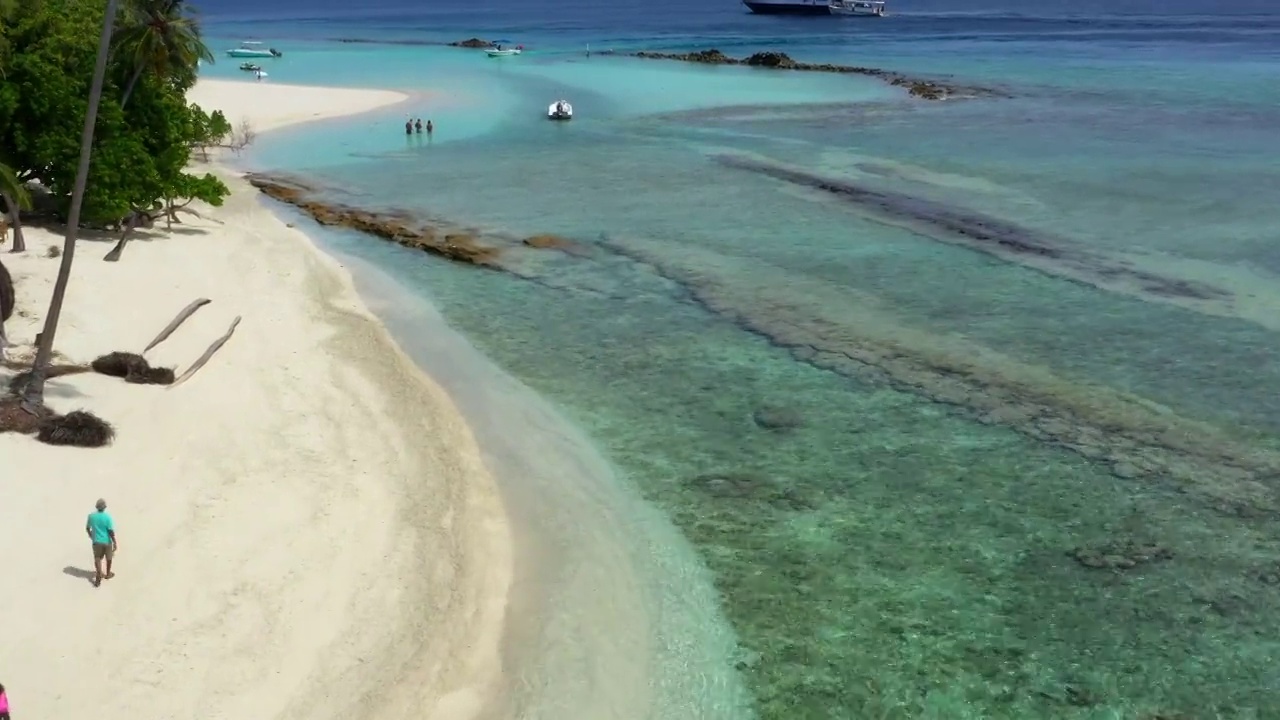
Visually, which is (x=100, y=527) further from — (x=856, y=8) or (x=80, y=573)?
(x=856, y=8)

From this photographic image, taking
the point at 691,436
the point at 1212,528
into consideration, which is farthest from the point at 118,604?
the point at 1212,528

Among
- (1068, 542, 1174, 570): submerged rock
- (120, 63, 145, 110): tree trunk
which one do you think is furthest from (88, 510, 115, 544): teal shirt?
(120, 63, 145, 110): tree trunk

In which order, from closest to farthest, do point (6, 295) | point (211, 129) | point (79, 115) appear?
point (6, 295)
point (79, 115)
point (211, 129)

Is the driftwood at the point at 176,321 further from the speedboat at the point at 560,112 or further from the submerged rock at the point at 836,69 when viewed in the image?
the submerged rock at the point at 836,69

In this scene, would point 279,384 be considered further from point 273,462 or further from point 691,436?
point 691,436

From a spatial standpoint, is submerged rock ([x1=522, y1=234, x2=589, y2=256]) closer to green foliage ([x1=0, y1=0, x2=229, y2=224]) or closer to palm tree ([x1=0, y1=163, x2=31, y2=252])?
green foliage ([x1=0, y1=0, x2=229, y2=224])

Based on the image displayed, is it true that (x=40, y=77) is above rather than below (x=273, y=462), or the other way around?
above

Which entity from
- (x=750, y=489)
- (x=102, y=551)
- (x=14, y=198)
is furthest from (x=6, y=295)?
(x=750, y=489)
